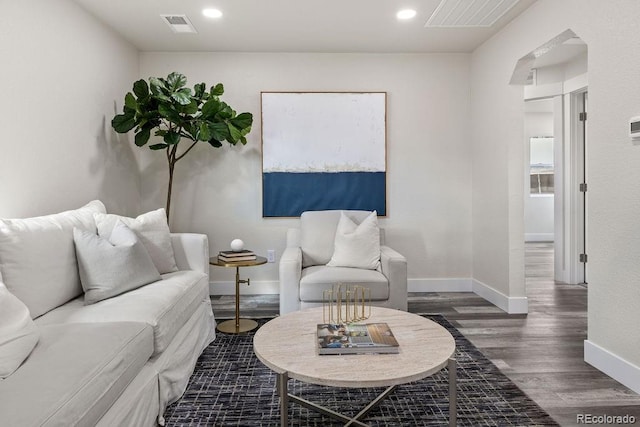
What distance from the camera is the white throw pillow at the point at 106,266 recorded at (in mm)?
2266

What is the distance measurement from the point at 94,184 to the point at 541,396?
3.42 meters

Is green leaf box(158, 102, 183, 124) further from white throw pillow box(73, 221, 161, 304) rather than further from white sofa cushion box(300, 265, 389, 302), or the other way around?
white sofa cushion box(300, 265, 389, 302)

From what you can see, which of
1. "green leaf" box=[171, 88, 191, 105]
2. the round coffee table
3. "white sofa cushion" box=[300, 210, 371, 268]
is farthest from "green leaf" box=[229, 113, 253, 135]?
the round coffee table

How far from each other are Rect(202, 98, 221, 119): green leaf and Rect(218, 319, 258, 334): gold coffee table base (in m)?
1.76

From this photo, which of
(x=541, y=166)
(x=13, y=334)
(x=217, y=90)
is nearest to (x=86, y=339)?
(x=13, y=334)

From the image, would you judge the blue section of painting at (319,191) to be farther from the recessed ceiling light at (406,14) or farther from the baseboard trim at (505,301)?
the recessed ceiling light at (406,14)

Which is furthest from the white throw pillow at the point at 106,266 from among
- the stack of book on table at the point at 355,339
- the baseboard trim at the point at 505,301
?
the baseboard trim at the point at 505,301

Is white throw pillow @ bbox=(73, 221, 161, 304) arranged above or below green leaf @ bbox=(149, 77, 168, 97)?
below

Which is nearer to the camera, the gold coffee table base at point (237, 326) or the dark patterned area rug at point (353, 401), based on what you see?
the dark patterned area rug at point (353, 401)

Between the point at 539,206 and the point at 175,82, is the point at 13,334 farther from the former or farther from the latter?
the point at 539,206

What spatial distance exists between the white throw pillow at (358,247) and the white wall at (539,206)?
6.40 m

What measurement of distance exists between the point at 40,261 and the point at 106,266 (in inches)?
12.4

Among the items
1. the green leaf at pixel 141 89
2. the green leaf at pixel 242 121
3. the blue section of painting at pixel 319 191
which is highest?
the green leaf at pixel 141 89

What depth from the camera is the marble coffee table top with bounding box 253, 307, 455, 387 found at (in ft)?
5.02
